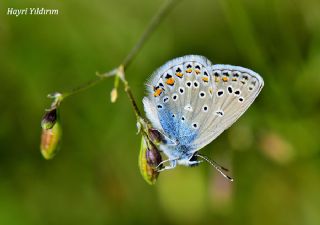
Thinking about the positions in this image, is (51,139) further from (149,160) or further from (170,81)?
(170,81)

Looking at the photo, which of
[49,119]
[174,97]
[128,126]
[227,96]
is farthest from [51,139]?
[128,126]

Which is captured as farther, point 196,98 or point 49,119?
point 196,98

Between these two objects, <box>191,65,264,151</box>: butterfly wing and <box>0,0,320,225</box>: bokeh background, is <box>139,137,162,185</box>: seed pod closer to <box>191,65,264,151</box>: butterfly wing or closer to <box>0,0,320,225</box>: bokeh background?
<box>191,65,264,151</box>: butterfly wing

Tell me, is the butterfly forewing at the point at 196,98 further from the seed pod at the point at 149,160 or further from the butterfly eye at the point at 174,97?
the seed pod at the point at 149,160

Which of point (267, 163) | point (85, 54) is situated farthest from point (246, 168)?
point (85, 54)

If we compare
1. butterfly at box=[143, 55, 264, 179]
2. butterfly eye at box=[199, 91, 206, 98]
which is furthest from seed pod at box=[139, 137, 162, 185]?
butterfly eye at box=[199, 91, 206, 98]

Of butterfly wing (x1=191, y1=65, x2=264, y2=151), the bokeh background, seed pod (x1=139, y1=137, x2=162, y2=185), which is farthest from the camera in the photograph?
the bokeh background

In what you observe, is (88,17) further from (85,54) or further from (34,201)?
(34,201)
